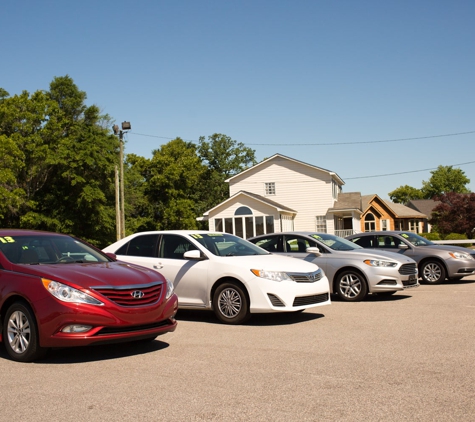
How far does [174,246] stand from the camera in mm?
10664

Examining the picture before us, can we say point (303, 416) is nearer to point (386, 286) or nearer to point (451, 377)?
point (451, 377)

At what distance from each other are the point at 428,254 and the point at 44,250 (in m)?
11.5

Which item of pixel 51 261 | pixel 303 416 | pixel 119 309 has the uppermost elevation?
pixel 51 261

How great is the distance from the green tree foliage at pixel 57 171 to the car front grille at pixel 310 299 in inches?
1577

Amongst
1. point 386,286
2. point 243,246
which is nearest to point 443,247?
point 386,286

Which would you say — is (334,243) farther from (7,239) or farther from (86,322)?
(86,322)

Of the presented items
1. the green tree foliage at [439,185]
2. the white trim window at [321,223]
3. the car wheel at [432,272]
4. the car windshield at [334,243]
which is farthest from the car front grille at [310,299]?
the green tree foliage at [439,185]

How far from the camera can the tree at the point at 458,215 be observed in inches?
2201

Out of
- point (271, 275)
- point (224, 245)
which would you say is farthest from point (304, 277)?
point (224, 245)

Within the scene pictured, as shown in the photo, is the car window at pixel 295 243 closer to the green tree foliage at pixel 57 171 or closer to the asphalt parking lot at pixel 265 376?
the asphalt parking lot at pixel 265 376

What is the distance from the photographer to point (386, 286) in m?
12.4

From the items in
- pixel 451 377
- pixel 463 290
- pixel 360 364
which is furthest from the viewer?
pixel 463 290

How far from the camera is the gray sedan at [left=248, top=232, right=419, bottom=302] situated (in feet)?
40.9

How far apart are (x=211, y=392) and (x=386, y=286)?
25.4 ft
